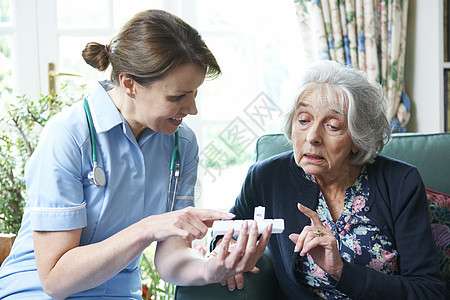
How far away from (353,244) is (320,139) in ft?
1.12

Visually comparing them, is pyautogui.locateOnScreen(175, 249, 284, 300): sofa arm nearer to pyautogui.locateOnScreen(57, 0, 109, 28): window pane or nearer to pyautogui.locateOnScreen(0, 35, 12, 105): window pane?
pyautogui.locateOnScreen(57, 0, 109, 28): window pane

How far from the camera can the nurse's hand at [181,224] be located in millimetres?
1299

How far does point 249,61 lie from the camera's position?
10.3 ft

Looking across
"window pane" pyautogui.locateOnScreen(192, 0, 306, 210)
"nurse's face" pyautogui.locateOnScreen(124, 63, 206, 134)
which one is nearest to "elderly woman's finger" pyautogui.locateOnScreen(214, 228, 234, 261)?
"nurse's face" pyautogui.locateOnScreen(124, 63, 206, 134)

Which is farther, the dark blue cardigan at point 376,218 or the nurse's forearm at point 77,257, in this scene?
the dark blue cardigan at point 376,218

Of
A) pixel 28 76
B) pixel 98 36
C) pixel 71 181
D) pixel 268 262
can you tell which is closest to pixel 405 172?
pixel 268 262

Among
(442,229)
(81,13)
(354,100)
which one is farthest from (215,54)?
(442,229)

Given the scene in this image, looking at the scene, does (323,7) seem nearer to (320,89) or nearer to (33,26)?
(320,89)

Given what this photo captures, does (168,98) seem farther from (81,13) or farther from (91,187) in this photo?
(81,13)

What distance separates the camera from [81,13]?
2.99 meters

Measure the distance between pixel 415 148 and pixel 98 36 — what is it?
184 centimetres

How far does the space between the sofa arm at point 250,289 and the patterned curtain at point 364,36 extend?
1.36 m

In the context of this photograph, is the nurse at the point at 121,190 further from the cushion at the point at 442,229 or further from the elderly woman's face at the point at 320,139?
the cushion at the point at 442,229

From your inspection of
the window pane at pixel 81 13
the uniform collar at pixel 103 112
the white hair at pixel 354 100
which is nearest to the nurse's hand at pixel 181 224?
the uniform collar at pixel 103 112
